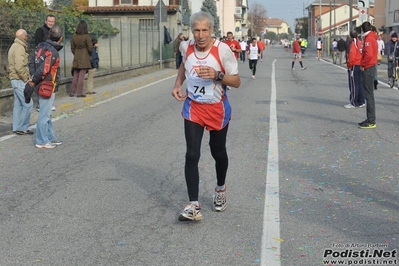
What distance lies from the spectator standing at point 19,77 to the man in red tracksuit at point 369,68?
5818mm

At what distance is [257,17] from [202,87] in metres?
167

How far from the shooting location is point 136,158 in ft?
29.7

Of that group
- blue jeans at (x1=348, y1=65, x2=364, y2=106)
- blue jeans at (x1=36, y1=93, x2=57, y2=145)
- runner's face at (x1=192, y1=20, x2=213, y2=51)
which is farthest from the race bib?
blue jeans at (x1=348, y1=65, x2=364, y2=106)

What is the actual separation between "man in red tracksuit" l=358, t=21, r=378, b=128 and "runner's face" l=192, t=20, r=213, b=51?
6573 mm

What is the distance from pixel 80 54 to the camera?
16.7 m

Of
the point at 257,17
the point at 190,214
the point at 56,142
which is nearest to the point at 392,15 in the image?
the point at 56,142

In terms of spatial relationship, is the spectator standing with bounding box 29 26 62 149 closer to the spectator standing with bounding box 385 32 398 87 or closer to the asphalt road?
the asphalt road

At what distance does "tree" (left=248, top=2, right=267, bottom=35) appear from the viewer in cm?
16460

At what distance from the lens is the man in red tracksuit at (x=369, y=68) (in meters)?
11.6

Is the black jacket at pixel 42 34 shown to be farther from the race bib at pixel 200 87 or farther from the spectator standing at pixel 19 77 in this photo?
the race bib at pixel 200 87

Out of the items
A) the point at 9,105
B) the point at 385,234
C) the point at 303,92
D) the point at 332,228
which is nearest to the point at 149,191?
the point at 332,228

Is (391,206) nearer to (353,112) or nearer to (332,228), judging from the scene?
(332,228)

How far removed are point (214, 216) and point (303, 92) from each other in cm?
1388

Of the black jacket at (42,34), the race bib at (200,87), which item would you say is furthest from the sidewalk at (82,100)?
the race bib at (200,87)
